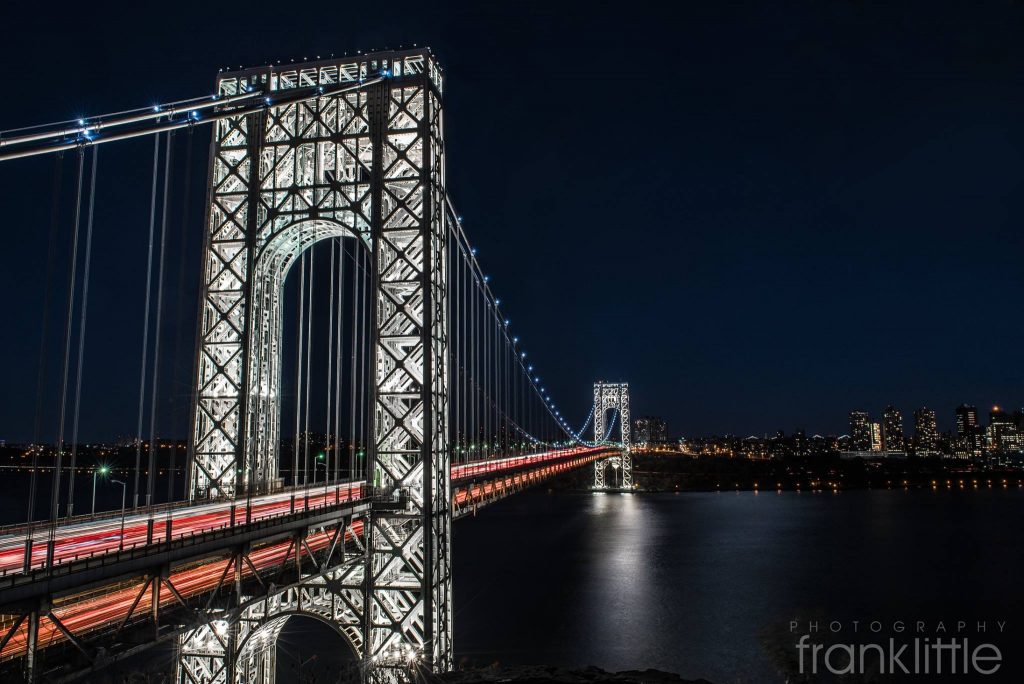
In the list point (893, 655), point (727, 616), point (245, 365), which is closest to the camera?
point (245, 365)

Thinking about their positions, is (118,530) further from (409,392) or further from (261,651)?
(409,392)

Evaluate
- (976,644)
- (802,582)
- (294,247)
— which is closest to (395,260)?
(294,247)

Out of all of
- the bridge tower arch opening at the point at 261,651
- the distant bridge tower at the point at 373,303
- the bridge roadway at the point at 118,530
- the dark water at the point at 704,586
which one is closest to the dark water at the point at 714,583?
the dark water at the point at 704,586

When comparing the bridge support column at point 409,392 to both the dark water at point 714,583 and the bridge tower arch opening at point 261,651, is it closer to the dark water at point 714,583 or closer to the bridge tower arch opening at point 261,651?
the bridge tower arch opening at point 261,651

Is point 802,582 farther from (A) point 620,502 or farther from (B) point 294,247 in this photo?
(A) point 620,502

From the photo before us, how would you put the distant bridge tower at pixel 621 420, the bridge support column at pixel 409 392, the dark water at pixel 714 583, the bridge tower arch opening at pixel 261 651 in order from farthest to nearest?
the distant bridge tower at pixel 621 420 → the dark water at pixel 714 583 → the bridge support column at pixel 409 392 → the bridge tower arch opening at pixel 261 651

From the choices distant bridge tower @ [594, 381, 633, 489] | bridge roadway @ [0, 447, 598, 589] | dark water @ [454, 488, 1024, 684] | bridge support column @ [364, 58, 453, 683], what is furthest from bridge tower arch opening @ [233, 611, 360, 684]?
distant bridge tower @ [594, 381, 633, 489]
